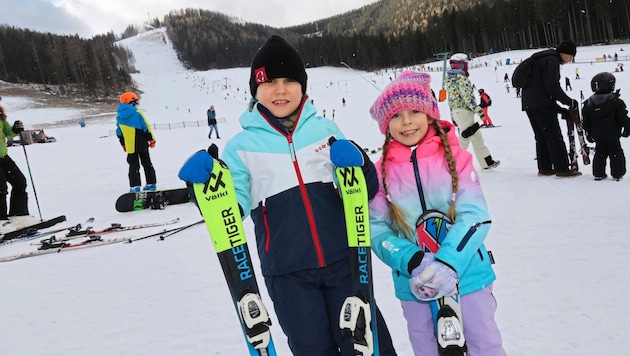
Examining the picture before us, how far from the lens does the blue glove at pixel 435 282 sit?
1861 mm

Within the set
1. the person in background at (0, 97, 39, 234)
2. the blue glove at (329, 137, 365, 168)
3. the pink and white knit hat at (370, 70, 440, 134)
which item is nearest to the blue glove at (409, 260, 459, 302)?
the blue glove at (329, 137, 365, 168)

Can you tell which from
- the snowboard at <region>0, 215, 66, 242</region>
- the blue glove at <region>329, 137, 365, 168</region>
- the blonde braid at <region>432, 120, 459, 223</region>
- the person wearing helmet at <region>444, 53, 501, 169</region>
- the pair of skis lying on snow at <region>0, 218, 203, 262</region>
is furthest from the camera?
the person wearing helmet at <region>444, 53, 501, 169</region>

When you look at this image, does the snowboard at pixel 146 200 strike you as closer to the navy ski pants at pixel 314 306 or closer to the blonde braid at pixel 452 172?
the navy ski pants at pixel 314 306

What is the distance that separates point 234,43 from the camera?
484ft

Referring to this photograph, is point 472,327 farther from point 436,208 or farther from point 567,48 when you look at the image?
point 567,48

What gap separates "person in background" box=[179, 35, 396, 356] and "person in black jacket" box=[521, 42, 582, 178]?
200 inches

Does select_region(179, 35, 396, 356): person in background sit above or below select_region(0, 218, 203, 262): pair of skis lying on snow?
above

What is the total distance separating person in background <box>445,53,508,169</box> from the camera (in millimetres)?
7137

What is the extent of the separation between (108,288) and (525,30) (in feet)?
300

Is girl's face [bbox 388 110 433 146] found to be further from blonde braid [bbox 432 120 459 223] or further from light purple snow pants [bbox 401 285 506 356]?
light purple snow pants [bbox 401 285 506 356]

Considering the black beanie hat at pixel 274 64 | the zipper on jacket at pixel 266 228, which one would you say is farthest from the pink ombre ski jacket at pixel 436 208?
the black beanie hat at pixel 274 64

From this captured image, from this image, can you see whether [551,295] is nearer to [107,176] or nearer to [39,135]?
[107,176]

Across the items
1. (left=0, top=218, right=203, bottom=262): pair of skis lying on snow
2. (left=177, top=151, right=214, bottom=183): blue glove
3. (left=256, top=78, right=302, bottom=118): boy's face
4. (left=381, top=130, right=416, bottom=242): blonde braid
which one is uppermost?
(left=256, top=78, right=302, bottom=118): boy's face

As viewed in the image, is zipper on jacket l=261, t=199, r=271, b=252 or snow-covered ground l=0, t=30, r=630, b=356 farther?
snow-covered ground l=0, t=30, r=630, b=356
